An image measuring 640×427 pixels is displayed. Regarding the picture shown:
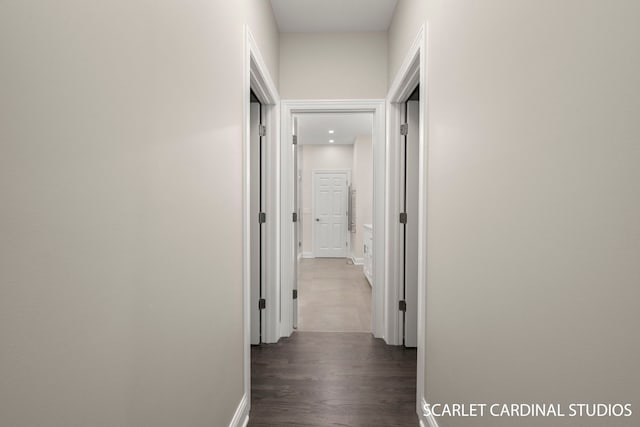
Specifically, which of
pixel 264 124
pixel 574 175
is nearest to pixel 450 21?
pixel 574 175

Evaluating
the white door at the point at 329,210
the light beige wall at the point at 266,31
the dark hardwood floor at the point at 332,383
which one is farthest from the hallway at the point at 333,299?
the light beige wall at the point at 266,31

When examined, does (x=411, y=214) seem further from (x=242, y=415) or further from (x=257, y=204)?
(x=242, y=415)

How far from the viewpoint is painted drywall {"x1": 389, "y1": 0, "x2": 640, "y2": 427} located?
646mm

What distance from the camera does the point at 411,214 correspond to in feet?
9.47

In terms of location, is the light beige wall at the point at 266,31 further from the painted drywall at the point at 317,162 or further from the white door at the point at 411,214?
the painted drywall at the point at 317,162

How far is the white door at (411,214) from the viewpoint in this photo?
2.87 metres

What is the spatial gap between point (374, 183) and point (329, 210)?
5.13 metres

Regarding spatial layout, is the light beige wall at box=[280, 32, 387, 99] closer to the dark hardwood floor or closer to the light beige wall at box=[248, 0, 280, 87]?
the light beige wall at box=[248, 0, 280, 87]

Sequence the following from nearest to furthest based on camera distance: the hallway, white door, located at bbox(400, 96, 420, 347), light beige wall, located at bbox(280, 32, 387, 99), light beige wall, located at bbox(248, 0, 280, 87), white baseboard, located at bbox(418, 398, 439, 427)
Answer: white baseboard, located at bbox(418, 398, 439, 427) < light beige wall, located at bbox(248, 0, 280, 87) < white door, located at bbox(400, 96, 420, 347) < light beige wall, located at bbox(280, 32, 387, 99) < the hallway

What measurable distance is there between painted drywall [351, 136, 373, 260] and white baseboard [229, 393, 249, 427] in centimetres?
536

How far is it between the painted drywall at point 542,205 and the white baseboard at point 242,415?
3.32 feet

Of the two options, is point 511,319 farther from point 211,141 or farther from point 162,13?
point 162,13

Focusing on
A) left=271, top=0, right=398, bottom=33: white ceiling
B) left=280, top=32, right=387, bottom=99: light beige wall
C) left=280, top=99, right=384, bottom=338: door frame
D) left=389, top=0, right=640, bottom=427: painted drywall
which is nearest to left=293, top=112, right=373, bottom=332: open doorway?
left=280, top=99, right=384, bottom=338: door frame

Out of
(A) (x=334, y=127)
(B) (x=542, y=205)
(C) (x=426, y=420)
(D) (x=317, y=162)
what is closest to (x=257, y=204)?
(C) (x=426, y=420)
